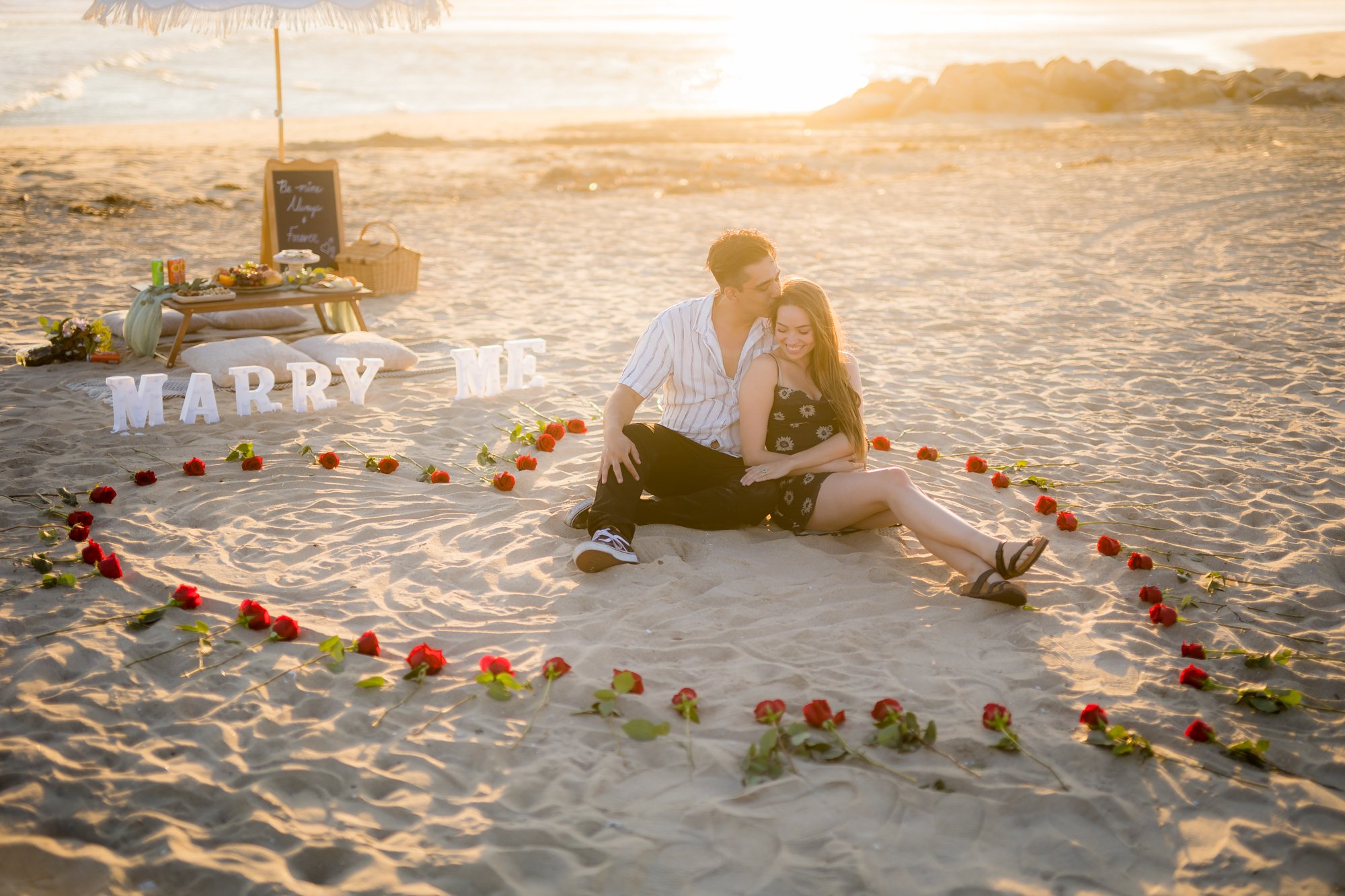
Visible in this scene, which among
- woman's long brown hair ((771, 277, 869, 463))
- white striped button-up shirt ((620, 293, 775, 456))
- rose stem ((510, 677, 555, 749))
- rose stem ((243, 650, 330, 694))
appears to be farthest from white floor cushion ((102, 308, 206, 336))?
rose stem ((510, 677, 555, 749))

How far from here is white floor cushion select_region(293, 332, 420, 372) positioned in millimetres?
6801

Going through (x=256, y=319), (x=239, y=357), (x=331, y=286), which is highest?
(x=331, y=286)

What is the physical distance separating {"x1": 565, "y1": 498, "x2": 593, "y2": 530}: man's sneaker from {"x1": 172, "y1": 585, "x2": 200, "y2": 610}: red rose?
5.34ft

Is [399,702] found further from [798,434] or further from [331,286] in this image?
[331,286]

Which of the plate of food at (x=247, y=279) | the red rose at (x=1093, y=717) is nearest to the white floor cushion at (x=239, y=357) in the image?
the plate of food at (x=247, y=279)

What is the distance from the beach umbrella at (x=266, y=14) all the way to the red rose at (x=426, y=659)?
235 inches

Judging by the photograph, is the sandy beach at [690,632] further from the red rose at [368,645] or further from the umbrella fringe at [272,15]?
the umbrella fringe at [272,15]

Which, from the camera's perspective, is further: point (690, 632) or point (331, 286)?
point (331, 286)

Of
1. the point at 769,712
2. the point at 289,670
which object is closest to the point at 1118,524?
the point at 769,712

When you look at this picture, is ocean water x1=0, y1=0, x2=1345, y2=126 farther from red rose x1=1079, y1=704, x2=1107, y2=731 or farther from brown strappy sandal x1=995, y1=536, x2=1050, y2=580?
red rose x1=1079, y1=704, x2=1107, y2=731

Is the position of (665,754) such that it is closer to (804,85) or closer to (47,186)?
(47,186)

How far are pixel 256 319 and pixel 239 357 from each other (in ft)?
4.86

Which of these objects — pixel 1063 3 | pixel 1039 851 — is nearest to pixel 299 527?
pixel 1039 851

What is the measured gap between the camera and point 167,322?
7.32 metres
